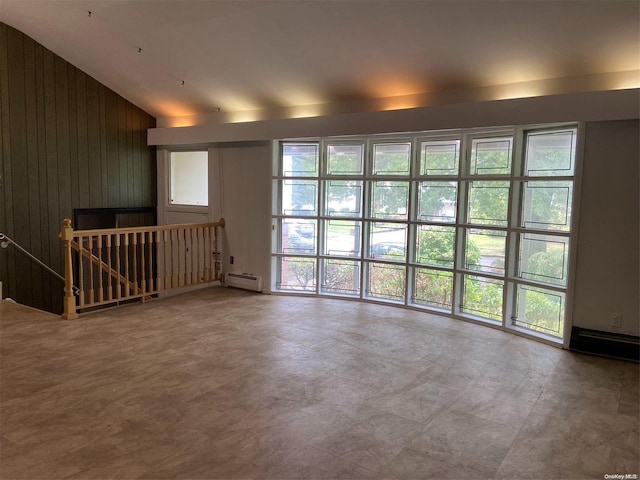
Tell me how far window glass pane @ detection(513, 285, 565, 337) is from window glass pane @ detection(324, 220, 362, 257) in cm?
184

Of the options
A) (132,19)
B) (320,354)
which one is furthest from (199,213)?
(320,354)

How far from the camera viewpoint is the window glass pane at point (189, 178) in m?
6.34

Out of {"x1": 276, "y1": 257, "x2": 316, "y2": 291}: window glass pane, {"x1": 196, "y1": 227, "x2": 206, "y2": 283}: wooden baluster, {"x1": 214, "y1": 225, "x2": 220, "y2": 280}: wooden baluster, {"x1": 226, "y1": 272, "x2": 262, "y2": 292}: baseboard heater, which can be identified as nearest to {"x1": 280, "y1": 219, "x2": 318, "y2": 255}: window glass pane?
{"x1": 276, "y1": 257, "x2": 316, "y2": 291}: window glass pane

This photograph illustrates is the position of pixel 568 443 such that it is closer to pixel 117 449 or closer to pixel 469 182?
pixel 117 449

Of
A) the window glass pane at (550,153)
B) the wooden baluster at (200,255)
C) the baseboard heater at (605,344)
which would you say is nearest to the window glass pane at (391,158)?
the window glass pane at (550,153)

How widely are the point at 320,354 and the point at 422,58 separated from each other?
2662 millimetres

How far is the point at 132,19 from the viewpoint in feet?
14.4

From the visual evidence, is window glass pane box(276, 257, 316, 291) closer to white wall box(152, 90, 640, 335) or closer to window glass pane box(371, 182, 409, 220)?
window glass pane box(371, 182, 409, 220)

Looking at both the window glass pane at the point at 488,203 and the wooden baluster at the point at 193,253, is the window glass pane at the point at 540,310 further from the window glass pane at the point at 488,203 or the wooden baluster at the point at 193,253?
the wooden baluster at the point at 193,253

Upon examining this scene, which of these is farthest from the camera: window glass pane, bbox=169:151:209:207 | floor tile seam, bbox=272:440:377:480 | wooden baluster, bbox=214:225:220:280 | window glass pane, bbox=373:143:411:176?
window glass pane, bbox=169:151:209:207

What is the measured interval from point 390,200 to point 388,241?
46 cm

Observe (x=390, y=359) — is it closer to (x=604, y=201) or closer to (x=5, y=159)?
(x=604, y=201)

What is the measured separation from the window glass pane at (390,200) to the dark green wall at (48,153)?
3.49 m

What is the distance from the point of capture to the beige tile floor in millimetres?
2197
